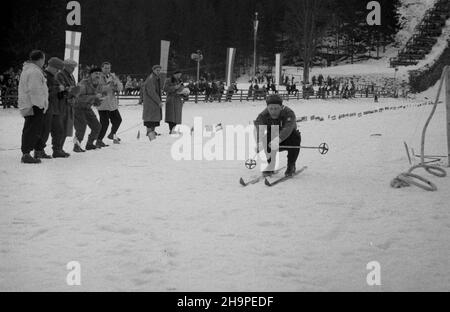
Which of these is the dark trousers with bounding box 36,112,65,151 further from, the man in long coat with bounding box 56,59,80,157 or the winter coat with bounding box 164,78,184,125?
the winter coat with bounding box 164,78,184,125

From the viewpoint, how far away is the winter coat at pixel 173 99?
487 inches

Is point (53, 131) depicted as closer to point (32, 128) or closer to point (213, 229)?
point (32, 128)

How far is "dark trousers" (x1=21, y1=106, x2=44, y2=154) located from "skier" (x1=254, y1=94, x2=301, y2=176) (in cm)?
318

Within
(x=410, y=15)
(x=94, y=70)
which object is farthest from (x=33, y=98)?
(x=410, y=15)

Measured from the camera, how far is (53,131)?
8.51 meters

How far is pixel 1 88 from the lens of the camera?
77.3 feet

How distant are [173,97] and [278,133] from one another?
5783 mm

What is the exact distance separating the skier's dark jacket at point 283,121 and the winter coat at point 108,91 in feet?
13.0

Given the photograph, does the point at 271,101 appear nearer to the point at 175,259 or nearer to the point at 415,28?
the point at 175,259

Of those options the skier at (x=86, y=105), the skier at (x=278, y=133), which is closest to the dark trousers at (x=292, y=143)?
the skier at (x=278, y=133)

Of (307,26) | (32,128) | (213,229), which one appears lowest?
(213,229)

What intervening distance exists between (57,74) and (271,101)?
3758 millimetres
